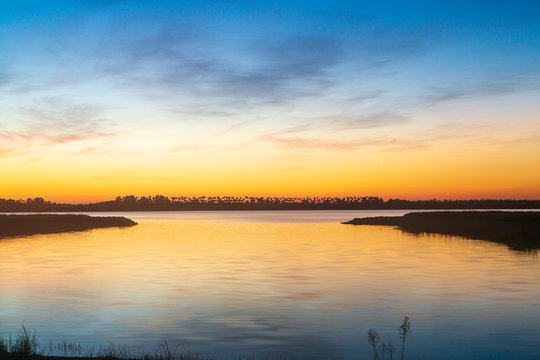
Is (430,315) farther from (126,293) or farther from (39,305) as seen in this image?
(39,305)

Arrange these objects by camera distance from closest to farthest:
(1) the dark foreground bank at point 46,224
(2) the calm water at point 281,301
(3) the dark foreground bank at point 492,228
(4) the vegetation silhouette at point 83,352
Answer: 1. (4) the vegetation silhouette at point 83,352
2. (2) the calm water at point 281,301
3. (3) the dark foreground bank at point 492,228
4. (1) the dark foreground bank at point 46,224

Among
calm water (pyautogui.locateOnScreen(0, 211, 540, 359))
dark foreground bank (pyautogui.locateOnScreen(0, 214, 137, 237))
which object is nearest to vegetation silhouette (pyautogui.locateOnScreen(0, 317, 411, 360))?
calm water (pyautogui.locateOnScreen(0, 211, 540, 359))

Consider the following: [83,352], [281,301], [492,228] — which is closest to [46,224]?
[492,228]

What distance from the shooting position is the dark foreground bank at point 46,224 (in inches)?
3984

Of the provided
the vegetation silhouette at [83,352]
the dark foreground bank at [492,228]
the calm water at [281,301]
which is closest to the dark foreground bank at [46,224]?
the calm water at [281,301]

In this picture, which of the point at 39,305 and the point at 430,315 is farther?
the point at 39,305

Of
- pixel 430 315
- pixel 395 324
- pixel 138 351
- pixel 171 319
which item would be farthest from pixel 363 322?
pixel 138 351

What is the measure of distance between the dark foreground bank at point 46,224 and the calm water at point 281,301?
43.9m

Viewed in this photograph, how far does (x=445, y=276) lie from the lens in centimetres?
4278

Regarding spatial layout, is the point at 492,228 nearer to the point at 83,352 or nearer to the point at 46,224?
the point at 83,352

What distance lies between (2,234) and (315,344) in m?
84.5

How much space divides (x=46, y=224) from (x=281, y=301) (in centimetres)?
9553

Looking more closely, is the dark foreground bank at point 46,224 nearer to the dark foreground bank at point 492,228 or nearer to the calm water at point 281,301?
the calm water at point 281,301

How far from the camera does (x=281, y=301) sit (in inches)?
1271
